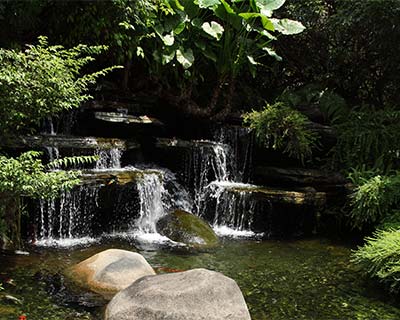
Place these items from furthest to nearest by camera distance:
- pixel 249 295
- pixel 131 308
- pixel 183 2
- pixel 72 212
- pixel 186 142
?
pixel 183 2 < pixel 186 142 < pixel 72 212 < pixel 249 295 < pixel 131 308

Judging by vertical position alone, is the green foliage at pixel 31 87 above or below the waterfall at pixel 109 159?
above

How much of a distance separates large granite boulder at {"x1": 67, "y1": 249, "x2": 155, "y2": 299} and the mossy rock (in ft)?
6.49

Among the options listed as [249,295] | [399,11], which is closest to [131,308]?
[249,295]

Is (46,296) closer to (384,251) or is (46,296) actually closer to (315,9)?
(384,251)

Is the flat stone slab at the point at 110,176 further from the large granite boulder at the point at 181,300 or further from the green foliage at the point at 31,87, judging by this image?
the large granite boulder at the point at 181,300

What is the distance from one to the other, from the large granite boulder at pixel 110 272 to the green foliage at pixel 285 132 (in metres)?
4.61

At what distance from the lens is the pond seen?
4.94 meters

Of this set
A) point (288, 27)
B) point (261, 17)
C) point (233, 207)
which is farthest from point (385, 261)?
point (288, 27)

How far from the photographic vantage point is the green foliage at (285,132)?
30.5 feet

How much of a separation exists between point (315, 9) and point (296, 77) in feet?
6.98

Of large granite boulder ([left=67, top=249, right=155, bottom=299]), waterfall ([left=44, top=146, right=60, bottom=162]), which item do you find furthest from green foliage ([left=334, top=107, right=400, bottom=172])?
waterfall ([left=44, top=146, right=60, bottom=162])

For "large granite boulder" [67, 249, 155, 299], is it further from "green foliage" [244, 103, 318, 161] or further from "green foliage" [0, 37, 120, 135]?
"green foliage" [244, 103, 318, 161]

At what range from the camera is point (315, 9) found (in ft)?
38.5

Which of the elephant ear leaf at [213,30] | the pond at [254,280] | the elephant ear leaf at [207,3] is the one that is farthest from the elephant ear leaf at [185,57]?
the pond at [254,280]
